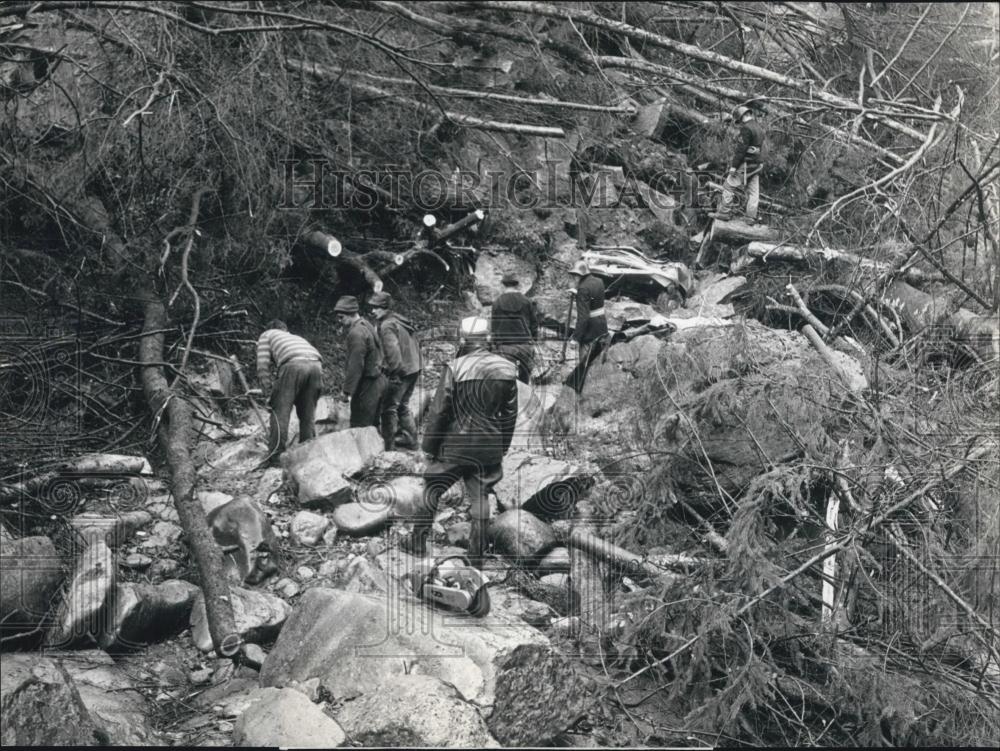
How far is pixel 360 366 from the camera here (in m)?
5.22

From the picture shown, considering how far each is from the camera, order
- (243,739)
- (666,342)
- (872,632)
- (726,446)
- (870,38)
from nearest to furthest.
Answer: (243,739)
(872,632)
(726,446)
(666,342)
(870,38)

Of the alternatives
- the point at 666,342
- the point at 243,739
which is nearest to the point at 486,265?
the point at 666,342

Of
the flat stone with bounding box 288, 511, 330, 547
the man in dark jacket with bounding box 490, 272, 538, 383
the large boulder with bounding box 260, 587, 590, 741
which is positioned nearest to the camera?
the large boulder with bounding box 260, 587, 590, 741

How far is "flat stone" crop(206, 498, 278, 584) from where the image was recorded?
13.6ft

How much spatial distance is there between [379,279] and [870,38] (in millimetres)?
3122

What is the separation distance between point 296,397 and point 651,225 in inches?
82.9

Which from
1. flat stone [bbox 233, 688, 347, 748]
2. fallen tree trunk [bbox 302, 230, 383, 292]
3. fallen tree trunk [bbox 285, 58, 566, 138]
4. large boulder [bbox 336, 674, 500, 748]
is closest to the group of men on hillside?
fallen tree trunk [bbox 302, 230, 383, 292]

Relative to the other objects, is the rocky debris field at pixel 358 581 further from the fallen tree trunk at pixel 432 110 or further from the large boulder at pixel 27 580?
the fallen tree trunk at pixel 432 110

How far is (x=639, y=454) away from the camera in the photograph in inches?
177

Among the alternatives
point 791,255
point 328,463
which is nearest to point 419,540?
point 328,463

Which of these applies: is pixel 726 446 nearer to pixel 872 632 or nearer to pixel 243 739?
pixel 872 632

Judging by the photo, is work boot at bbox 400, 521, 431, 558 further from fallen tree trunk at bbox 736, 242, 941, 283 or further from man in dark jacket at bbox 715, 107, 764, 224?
man in dark jacket at bbox 715, 107, 764, 224

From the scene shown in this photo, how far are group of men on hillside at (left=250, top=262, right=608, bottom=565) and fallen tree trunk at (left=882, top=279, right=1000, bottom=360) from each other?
4.86 ft

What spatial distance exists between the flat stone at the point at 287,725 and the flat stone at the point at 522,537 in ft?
4.44
